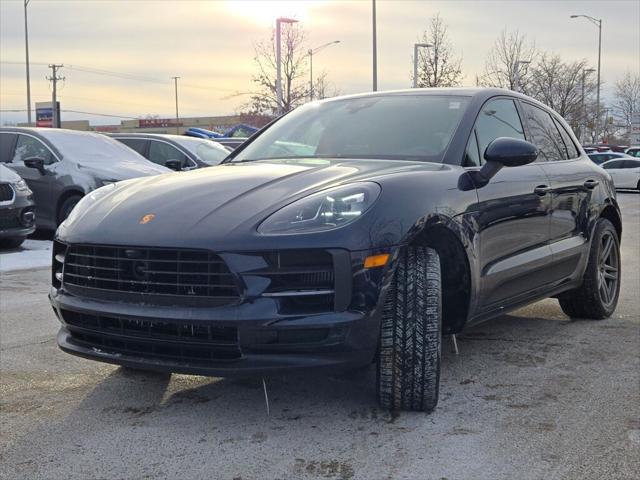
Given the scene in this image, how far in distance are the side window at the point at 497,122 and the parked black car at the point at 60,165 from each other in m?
6.60

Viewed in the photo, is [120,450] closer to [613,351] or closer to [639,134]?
[613,351]

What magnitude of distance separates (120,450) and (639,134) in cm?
4847

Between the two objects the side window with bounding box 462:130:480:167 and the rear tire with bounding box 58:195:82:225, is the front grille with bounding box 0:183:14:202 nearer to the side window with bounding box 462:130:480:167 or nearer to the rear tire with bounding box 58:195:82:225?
the rear tire with bounding box 58:195:82:225

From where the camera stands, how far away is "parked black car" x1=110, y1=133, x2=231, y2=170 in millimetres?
12715

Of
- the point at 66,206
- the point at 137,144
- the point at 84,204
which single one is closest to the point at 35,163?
the point at 66,206

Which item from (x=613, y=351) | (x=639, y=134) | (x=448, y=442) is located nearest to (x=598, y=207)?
(x=613, y=351)

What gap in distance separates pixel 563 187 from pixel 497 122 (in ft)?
2.20

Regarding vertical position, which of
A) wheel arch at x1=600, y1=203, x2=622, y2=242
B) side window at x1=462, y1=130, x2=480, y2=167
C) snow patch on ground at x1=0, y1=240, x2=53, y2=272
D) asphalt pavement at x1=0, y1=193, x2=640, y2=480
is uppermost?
side window at x1=462, y1=130, x2=480, y2=167

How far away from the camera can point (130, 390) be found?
404 centimetres

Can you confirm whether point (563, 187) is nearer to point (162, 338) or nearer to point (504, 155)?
point (504, 155)

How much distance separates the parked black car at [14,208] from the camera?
930 centimetres

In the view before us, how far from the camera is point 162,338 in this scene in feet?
10.8

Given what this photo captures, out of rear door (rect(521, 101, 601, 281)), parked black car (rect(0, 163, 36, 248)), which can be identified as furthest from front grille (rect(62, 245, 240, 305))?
parked black car (rect(0, 163, 36, 248))

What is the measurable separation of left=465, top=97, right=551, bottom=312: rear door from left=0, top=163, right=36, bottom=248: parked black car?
6.44 meters
